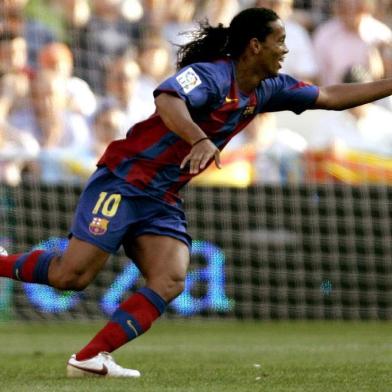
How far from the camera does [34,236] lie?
10.4 m

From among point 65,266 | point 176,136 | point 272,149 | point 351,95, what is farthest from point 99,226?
point 272,149

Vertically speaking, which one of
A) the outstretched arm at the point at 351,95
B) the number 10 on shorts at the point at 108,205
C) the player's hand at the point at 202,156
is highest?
the outstretched arm at the point at 351,95

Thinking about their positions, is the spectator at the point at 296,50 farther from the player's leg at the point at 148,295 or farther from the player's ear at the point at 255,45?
the player's leg at the point at 148,295

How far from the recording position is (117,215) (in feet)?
19.2

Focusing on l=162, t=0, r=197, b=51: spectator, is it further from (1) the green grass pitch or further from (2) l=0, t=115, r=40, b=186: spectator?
(1) the green grass pitch

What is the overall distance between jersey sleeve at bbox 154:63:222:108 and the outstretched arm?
2.67 ft

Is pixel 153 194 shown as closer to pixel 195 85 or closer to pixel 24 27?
pixel 195 85

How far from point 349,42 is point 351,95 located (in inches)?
267

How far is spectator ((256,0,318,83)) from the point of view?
42.1 ft

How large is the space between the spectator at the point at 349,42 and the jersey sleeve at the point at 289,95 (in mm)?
6629

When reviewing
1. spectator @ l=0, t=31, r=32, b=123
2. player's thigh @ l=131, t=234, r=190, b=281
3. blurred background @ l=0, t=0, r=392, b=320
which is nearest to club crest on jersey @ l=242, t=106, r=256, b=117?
player's thigh @ l=131, t=234, r=190, b=281

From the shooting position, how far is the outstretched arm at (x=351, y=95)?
6.29 meters

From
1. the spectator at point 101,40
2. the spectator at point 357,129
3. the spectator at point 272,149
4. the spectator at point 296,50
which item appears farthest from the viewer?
the spectator at point 296,50

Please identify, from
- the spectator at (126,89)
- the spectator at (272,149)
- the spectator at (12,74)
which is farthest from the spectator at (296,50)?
the spectator at (12,74)
